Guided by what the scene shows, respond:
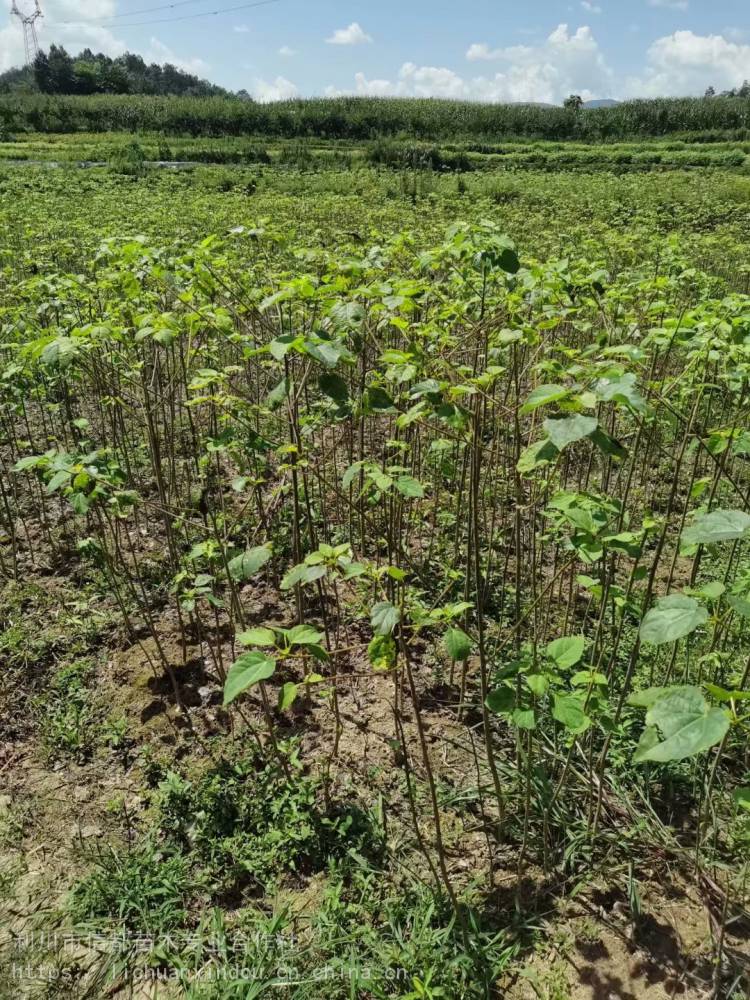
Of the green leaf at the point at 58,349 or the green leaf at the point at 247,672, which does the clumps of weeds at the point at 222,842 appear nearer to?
the green leaf at the point at 247,672

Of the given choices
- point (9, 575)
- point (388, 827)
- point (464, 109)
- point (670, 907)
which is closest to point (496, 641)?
point (388, 827)

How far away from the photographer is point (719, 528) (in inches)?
51.1

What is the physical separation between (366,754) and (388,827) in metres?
0.34

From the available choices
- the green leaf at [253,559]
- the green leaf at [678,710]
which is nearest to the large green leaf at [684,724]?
the green leaf at [678,710]

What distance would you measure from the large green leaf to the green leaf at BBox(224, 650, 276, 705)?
682mm

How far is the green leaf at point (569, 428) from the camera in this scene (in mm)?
1255

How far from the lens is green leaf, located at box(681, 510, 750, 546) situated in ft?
4.13

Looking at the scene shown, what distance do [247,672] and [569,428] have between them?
788 mm

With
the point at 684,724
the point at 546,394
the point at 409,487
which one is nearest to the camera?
the point at 684,724

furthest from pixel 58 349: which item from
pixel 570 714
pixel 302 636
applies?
pixel 570 714

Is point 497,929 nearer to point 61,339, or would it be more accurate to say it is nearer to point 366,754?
point 366,754

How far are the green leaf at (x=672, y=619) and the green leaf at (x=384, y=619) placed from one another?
19.9 inches

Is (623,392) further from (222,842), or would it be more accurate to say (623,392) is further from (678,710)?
(222,842)

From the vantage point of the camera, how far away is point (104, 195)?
1557cm
